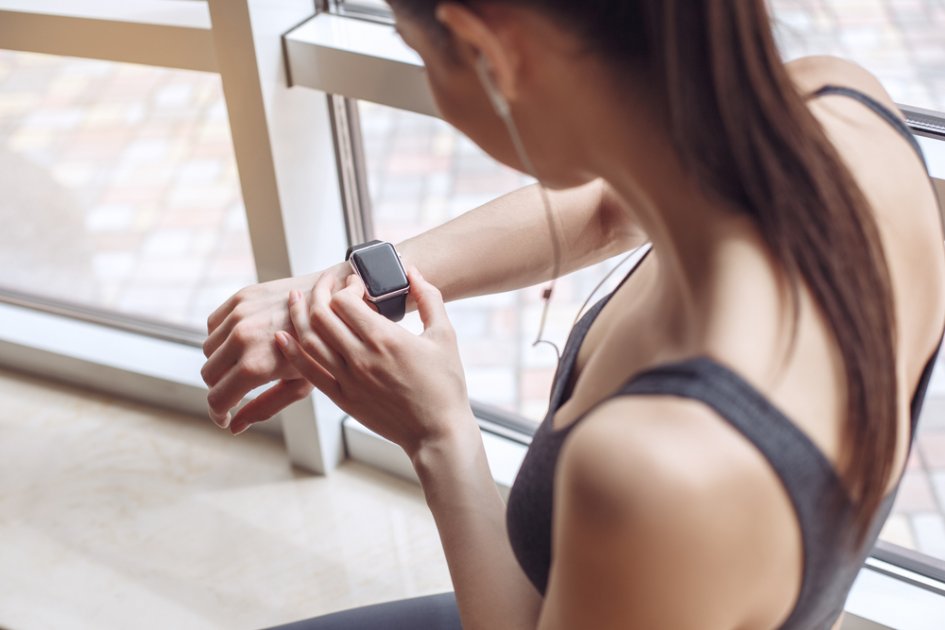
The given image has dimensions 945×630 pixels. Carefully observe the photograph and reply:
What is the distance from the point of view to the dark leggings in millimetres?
1047

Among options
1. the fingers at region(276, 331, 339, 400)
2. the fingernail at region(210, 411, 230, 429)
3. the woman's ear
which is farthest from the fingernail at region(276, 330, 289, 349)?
the woman's ear

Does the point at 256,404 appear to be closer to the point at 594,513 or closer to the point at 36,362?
the point at 594,513

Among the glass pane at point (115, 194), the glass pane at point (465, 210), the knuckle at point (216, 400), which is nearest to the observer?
the knuckle at point (216, 400)

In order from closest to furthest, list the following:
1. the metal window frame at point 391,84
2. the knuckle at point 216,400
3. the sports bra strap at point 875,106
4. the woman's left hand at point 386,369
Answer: the sports bra strap at point 875,106 → the woman's left hand at point 386,369 → the knuckle at point 216,400 → the metal window frame at point 391,84

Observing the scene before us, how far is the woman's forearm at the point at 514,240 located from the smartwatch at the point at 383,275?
45 mm

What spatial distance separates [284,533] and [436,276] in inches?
23.3

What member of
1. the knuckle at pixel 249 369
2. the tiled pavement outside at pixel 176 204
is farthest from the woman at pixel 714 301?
the tiled pavement outside at pixel 176 204

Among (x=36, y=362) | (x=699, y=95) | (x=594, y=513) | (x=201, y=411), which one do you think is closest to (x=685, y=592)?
(x=594, y=513)

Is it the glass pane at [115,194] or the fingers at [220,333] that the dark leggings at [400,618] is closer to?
the fingers at [220,333]

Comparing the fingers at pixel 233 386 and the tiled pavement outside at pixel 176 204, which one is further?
the tiled pavement outside at pixel 176 204

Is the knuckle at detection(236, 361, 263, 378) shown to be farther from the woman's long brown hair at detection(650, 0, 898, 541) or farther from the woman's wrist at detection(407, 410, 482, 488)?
the woman's long brown hair at detection(650, 0, 898, 541)

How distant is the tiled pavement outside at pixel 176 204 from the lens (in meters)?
1.43

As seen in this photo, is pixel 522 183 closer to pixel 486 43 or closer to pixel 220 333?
pixel 220 333

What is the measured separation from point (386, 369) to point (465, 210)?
0.59 m
